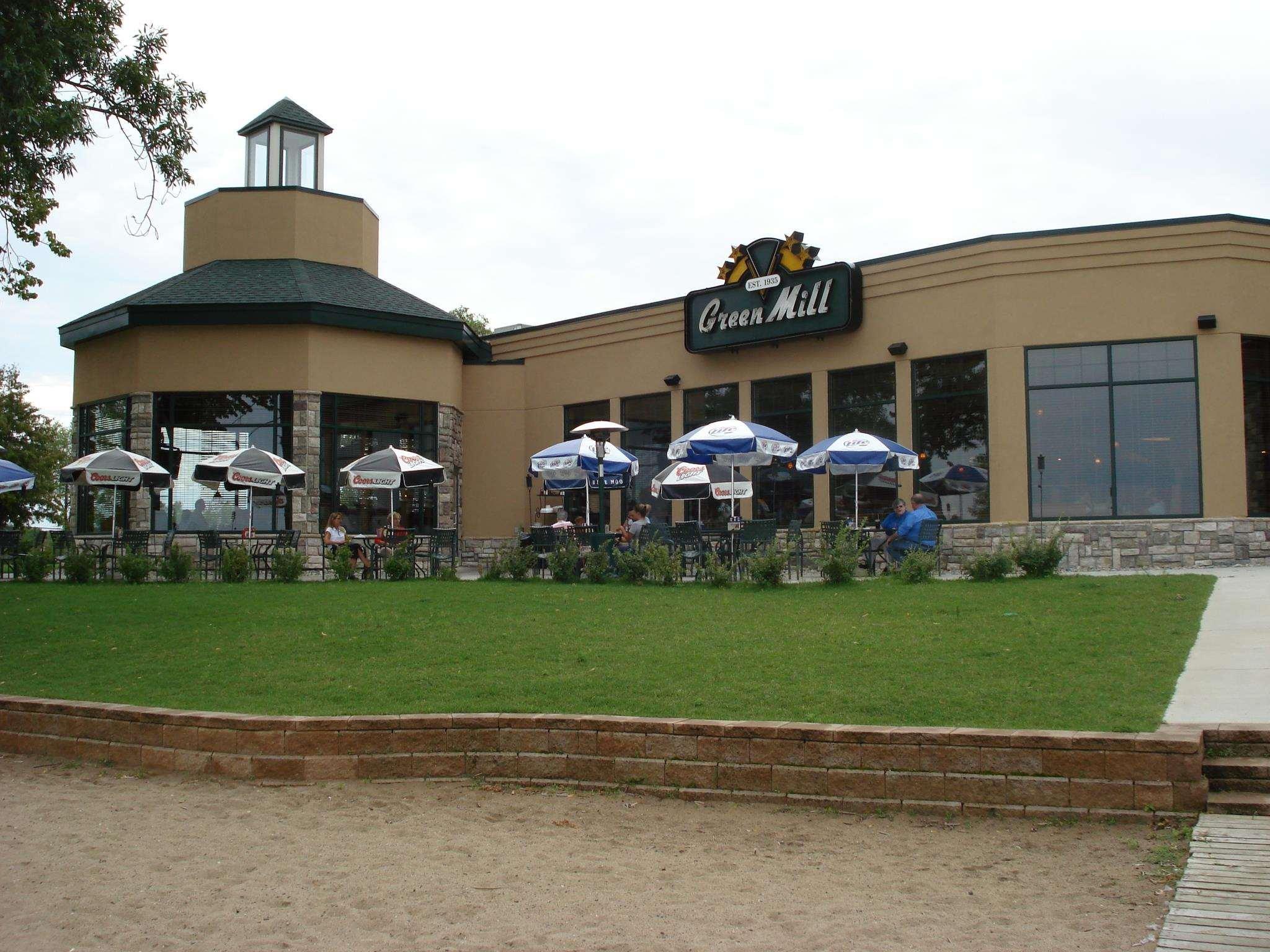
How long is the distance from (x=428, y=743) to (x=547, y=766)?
2.80 feet

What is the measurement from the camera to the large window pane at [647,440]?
76.0 ft

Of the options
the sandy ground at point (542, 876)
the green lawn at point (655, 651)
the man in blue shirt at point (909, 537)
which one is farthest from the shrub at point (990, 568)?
the sandy ground at point (542, 876)

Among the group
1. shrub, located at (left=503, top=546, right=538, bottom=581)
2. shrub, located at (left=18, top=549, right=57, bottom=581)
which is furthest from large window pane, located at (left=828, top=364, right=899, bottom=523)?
shrub, located at (left=18, top=549, right=57, bottom=581)

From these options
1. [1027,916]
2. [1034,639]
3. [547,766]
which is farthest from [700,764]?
[1034,639]

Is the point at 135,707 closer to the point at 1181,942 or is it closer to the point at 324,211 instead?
the point at 1181,942

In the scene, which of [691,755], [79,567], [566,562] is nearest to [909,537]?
[566,562]

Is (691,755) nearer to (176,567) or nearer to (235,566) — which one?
(235,566)

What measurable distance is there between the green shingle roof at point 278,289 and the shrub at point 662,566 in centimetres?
963

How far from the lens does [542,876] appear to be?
572 centimetres

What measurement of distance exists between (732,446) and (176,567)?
8.74 m

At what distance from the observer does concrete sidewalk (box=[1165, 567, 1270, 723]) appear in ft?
23.1

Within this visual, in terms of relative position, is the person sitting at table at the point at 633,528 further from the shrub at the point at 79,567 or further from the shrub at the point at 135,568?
the shrub at the point at 79,567

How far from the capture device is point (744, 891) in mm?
5453

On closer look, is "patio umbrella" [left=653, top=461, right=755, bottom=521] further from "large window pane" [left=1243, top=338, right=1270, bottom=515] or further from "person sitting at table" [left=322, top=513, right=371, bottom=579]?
"large window pane" [left=1243, top=338, right=1270, bottom=515]
